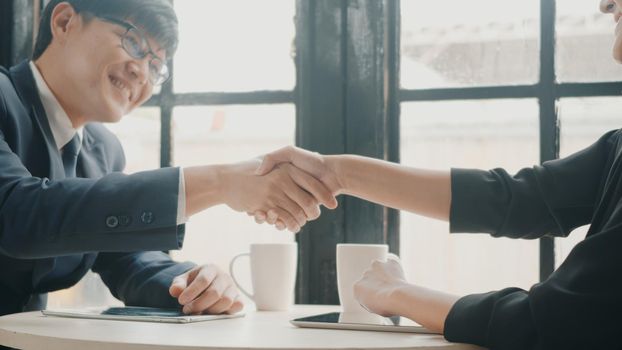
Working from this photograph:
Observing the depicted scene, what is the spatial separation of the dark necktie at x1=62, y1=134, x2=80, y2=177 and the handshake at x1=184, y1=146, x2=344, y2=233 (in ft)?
1.39

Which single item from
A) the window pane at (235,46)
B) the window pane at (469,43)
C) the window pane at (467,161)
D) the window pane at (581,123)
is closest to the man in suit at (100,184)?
the window pane at (235,46)

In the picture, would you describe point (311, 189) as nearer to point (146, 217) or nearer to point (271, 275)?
point (271, 275)

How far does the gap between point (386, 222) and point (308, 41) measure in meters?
0.48

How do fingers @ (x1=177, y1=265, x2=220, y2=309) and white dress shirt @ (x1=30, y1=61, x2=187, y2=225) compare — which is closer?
fingers @ (x1=177, y1=265, x2=220, y2=309)

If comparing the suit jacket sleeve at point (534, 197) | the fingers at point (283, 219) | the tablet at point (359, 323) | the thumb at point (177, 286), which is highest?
the suit jacket sleeve at point (534, 197)

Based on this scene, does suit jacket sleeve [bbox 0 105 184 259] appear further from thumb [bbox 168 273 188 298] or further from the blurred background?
the blurred background

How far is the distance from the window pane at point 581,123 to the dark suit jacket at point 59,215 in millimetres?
879

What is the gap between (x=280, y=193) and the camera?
1555 millimetres

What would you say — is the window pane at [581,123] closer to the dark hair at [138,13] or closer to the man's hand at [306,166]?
the man's hand at [306,166]

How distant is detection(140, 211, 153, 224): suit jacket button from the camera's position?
1281mm

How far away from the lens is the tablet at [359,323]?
1068mm

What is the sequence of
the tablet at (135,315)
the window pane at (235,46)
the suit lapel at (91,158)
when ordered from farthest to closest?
1. the window pane at (235,46)
2. the suit lapel at (91,158)
3. the tablet at (135,315)

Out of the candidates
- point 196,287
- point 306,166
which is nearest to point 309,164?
point 306,166

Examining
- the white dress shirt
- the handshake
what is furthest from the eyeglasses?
the handshake
